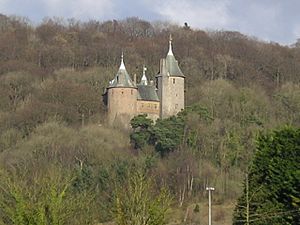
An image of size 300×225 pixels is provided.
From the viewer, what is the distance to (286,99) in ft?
212

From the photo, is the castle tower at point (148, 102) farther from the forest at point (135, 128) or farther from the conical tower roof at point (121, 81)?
the forest at point (135, 128)

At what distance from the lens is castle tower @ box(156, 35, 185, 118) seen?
62.7 m

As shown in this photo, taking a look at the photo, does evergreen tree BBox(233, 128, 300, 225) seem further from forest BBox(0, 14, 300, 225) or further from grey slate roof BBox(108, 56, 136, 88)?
grey slate roof BBox(108, 56, 136, 88)

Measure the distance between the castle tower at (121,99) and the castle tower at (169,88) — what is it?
2.35 meters

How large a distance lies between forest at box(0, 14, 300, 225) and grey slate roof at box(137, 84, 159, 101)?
10.4 ft

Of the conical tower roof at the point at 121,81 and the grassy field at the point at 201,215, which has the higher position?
the conical tower roof at the point at 121,81

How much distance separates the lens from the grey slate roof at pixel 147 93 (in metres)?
62.8

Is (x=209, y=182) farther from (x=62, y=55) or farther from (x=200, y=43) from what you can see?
(x=200, y=43)

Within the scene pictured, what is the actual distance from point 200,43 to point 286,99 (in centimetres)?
2338

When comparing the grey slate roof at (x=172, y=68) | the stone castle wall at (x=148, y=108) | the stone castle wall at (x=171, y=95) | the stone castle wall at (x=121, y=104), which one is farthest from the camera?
the grey slate roof at (x=172, y=68)

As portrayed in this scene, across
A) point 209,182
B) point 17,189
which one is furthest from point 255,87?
point 17,189

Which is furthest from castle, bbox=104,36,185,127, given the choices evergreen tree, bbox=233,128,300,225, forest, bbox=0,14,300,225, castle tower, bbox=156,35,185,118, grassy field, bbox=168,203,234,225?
evergreen tree, bbox=233,128,300,225

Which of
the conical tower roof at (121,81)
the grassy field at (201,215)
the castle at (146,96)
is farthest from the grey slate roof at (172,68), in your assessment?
the grassy field at (201,215)

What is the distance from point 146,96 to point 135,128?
5730 mm
